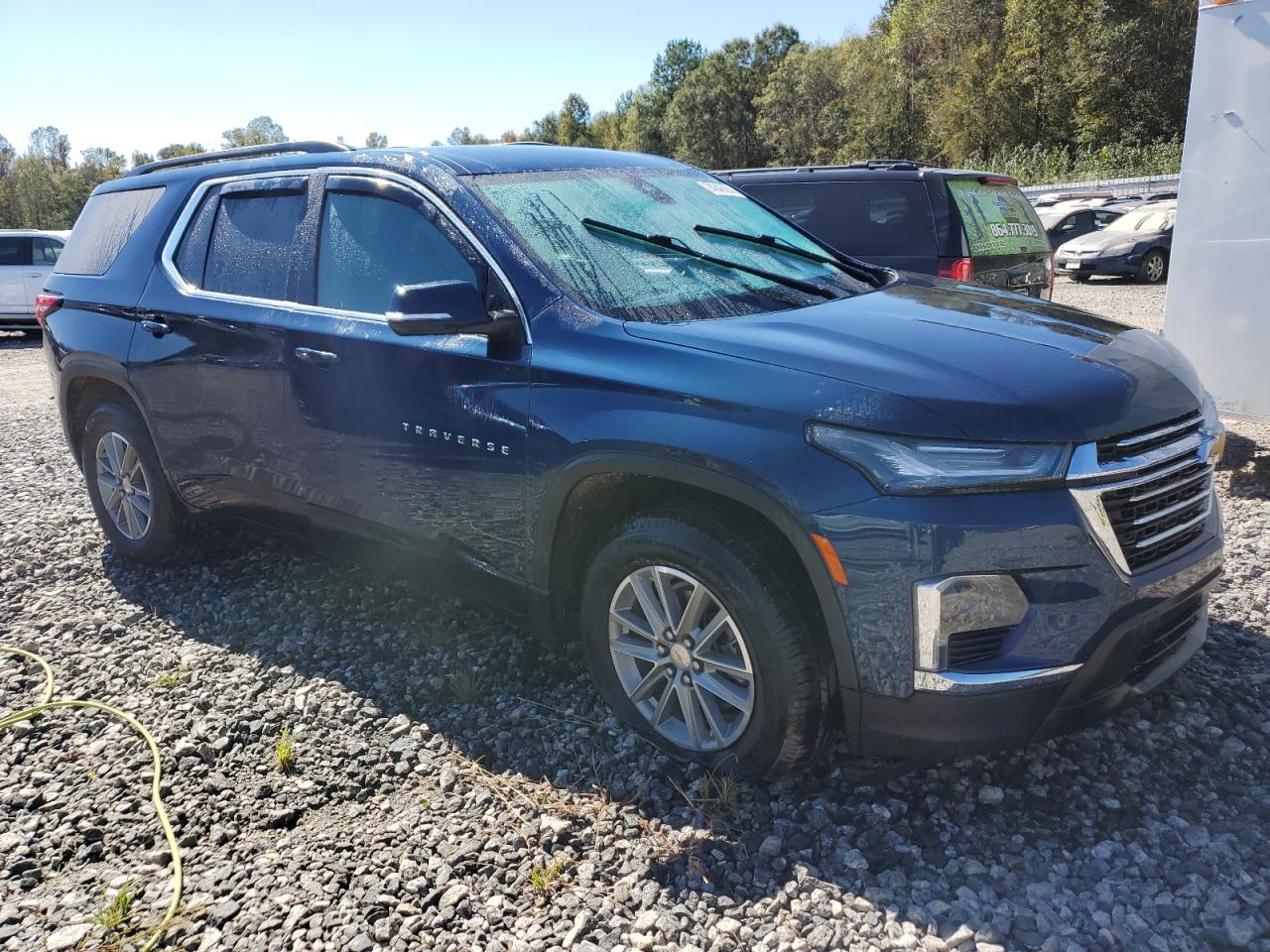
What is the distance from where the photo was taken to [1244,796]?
281cm

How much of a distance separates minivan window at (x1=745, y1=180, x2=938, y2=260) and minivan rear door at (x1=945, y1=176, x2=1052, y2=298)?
273 mm

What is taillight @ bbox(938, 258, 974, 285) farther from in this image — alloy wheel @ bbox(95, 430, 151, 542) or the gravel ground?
alloy wheel @ bbox(95, 430, 151, 542)

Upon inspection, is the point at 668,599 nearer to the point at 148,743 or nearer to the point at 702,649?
the point at 702,649

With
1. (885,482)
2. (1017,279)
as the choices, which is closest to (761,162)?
(1017,279)

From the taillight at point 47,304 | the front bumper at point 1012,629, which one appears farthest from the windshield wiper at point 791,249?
the taillight at point 47,304

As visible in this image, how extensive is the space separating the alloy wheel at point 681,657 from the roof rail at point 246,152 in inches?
99.7

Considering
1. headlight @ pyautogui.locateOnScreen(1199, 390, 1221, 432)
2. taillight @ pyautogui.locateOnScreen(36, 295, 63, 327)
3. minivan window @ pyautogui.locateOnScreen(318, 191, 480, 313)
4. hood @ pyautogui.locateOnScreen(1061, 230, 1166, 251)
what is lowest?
hood @ pyautogui.locateOnScreen(1061, 230, 1166, 251)

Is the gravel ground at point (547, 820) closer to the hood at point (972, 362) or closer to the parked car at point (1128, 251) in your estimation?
the hood at point (972, 362)

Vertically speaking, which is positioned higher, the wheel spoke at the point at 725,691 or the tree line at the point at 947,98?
the tree line at the point at 947,98

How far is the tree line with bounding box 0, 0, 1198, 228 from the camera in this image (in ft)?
152

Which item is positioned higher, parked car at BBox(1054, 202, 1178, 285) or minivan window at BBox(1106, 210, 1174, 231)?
minivan window at BBox(1106, 210, 1174, 231)

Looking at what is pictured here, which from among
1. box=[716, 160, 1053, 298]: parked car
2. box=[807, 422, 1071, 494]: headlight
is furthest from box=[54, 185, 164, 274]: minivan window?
box=[716, 160, 1053, 298]: parked car

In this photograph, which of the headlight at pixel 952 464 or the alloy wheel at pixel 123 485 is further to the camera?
the alloy wheel at pixel 123 485

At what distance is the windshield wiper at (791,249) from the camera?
3.76m
